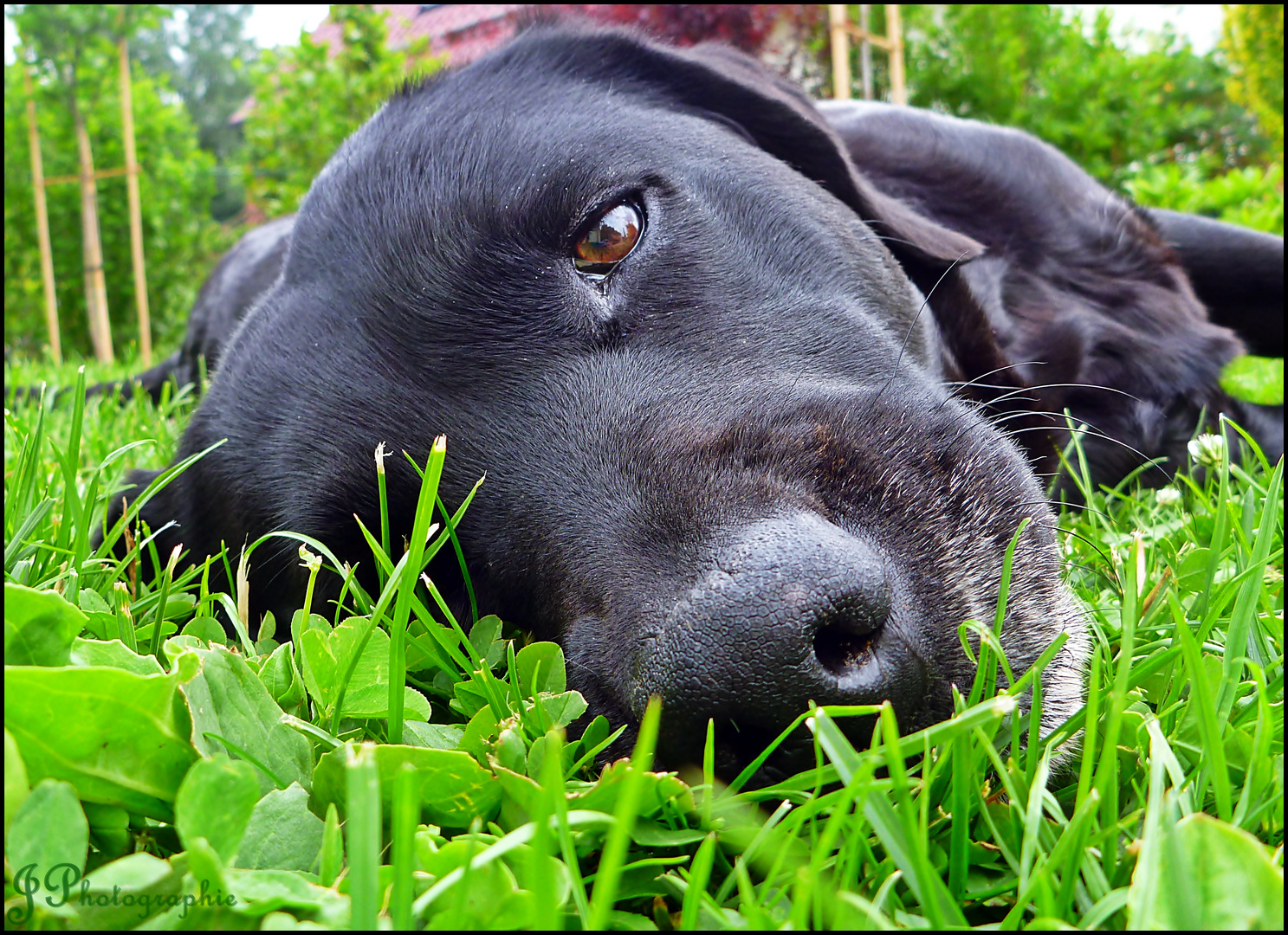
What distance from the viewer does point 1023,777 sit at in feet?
2.58

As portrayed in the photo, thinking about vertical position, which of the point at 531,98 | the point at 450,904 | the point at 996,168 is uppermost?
the point at 531,98

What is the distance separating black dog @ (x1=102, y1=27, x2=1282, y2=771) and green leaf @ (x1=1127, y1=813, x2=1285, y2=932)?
1.03 feet

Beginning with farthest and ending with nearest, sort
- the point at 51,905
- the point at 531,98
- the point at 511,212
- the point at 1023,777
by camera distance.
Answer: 1. the point at 531,98
2. the point at 511,212
3. the point at 1023,777
4. the point at 51,905

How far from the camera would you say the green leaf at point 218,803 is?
2.16 ft

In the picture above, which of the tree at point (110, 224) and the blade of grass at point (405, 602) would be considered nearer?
the blade of grass at point (405, 602)

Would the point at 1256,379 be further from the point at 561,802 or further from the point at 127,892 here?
the point at 127,892

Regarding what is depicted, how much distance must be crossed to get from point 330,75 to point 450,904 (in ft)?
32.2

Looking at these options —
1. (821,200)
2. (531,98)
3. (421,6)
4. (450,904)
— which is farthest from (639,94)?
(421,6)

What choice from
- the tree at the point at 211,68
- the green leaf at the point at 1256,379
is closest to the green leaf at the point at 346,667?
the green leaf at the point at 1256,379

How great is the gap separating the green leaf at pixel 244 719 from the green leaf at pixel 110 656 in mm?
75

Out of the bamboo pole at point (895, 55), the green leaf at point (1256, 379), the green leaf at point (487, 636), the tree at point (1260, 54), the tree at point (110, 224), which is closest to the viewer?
the green leaf at point (487, 636)

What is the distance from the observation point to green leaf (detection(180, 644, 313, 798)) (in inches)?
33.3

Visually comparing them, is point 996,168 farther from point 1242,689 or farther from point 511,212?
point 1242,689

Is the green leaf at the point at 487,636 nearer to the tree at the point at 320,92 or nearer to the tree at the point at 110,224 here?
the tree at the point at 320,92
